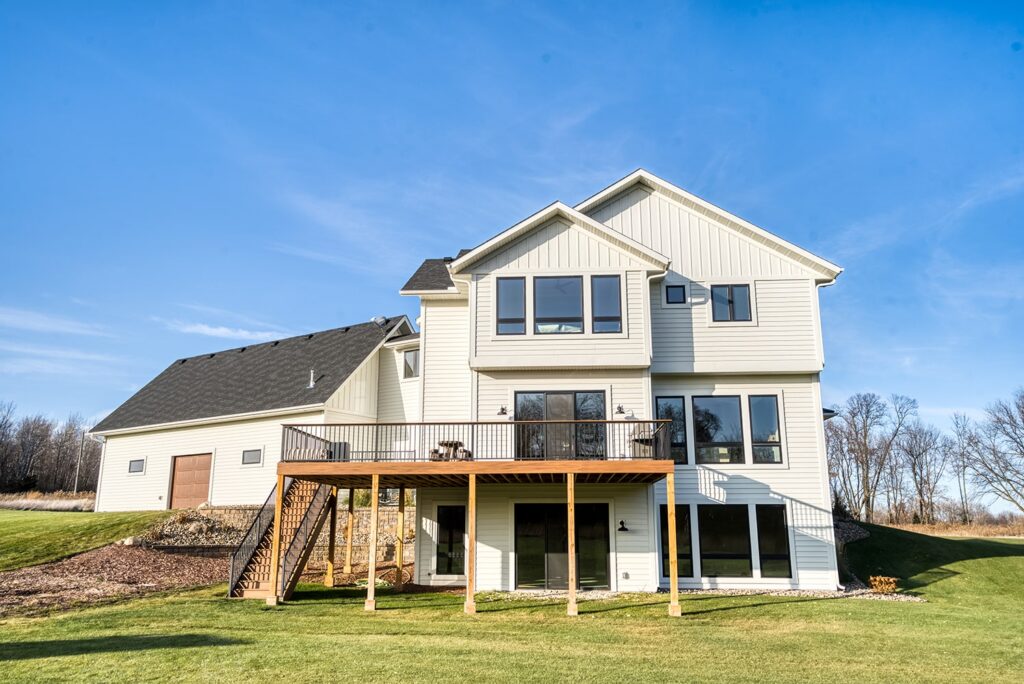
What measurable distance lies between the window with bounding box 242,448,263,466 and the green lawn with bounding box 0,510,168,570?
2.86 metres

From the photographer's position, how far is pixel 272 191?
2214cm

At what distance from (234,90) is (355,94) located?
309 centimetres

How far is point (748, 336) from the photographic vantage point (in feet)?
55.5

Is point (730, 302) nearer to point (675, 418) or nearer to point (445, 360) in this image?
point (675, 418)

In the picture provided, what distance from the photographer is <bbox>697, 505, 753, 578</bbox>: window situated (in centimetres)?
1620

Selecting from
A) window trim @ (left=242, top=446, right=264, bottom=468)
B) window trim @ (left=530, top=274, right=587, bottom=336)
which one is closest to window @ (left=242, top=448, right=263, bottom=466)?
window trim @ (left=242, top=446, right=264, bottom=468)

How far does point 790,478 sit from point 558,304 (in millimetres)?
6943

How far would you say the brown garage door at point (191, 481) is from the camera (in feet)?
78.8

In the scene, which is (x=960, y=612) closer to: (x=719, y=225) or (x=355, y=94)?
(x=719, y=225)

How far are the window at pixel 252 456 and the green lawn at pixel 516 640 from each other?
26.7 feet

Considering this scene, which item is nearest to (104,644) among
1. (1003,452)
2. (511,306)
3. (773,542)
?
(511,306)

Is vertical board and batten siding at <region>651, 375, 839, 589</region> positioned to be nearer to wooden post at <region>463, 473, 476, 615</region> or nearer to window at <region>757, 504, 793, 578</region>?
window at <region>757, 504, 793, 578</region>

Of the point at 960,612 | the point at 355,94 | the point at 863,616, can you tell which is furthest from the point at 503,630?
the point at 355,94

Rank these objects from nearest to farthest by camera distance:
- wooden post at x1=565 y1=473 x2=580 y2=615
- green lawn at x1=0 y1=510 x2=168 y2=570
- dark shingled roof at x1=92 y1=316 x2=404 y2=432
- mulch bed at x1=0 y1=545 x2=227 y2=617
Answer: wooden post at x1=565 y1=473 x2=580 y2=615
mulch bed at x1=0 y1=545 x2=227 y2=617
green lawn at x1=0 y1=510 x2=168 y2=570
dark shingled roof at x1=92 y1=316 x2=404 y2=432
